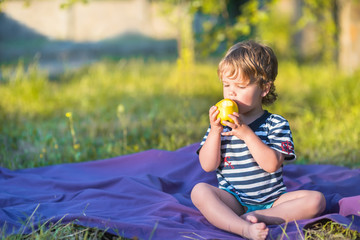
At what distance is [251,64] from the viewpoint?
2184 mm

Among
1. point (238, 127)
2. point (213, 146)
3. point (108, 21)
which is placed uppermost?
point (108, 21)

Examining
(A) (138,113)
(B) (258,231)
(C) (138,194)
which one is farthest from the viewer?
(A) (138,113)

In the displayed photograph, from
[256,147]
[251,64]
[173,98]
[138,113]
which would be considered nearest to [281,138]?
[256,147]

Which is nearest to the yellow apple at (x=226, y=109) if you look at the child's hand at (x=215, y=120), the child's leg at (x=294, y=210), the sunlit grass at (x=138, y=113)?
the child's hand at (x=215, y=120)

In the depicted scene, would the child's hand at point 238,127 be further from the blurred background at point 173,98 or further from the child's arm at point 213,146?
the blurred background at point 173,98

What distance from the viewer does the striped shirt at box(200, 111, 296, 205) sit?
2201 mm

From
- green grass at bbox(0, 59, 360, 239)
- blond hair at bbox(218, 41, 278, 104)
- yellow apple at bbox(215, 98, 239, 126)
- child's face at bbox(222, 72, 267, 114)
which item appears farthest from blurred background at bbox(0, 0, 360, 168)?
yellow apple at bbox(215, 98, 239, 126)

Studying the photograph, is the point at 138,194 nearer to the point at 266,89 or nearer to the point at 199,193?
the point at 199,193

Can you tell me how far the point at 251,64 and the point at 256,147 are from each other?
1.32 ft

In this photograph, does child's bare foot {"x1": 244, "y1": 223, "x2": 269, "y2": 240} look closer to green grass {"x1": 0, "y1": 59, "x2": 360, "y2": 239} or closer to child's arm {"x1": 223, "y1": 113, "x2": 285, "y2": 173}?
child's arm {"x1": 223, "y1": 113, "x2": 285, "y2": 173}

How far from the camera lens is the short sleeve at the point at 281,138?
2.16m

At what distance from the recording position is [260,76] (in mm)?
2223

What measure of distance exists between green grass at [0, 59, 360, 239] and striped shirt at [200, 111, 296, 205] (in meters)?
1.29

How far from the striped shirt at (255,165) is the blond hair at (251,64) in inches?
7.5
